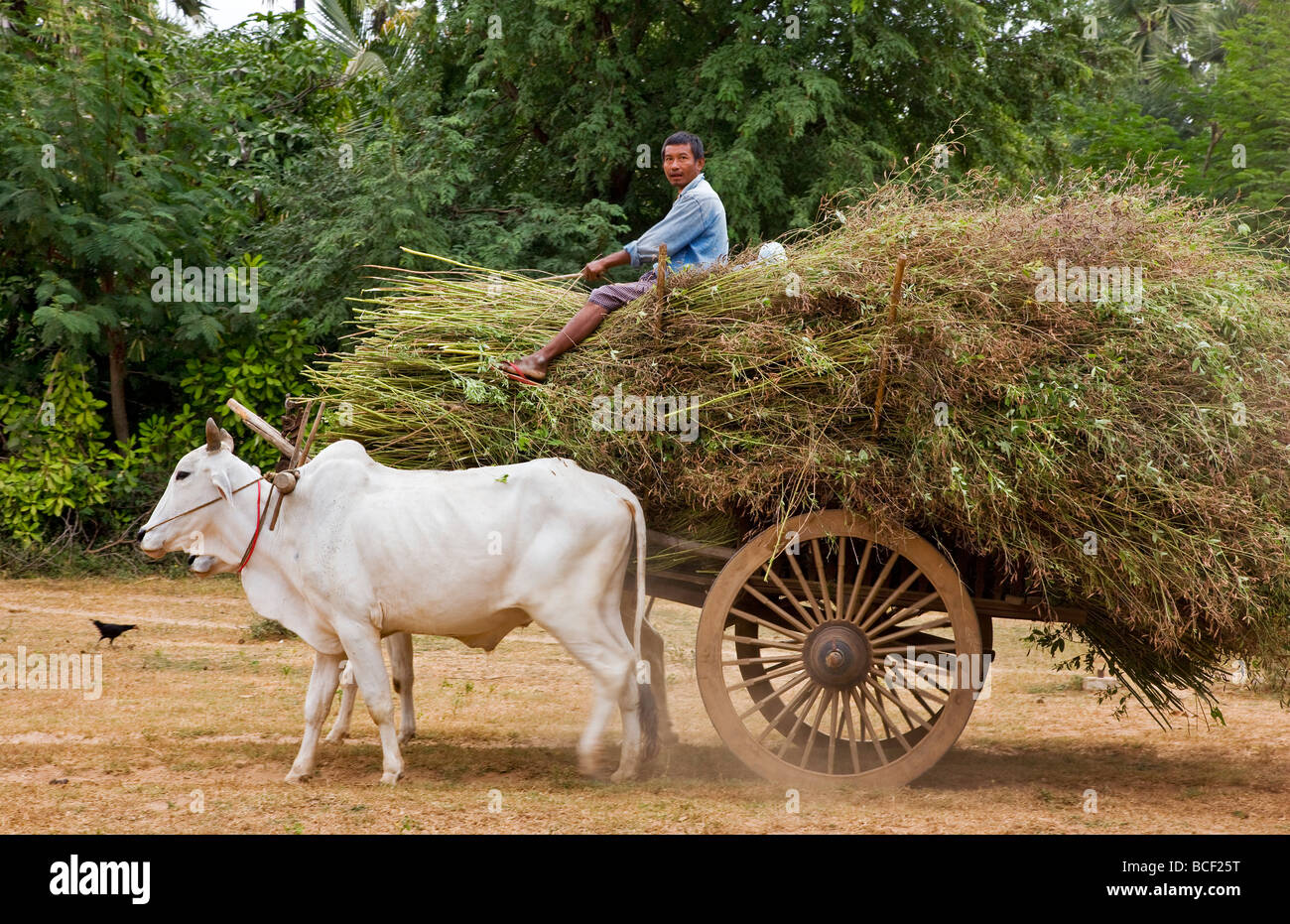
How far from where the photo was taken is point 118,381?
12812mm

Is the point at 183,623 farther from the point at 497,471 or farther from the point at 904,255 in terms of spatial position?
the point at 904,255

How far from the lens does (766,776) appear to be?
5695 millimetres

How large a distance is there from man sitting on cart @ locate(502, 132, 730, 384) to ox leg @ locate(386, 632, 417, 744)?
1761 mm

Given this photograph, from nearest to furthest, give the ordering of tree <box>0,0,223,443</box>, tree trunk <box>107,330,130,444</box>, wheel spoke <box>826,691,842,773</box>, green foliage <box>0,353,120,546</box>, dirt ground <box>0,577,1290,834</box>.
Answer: dirt ground <box>0,577,1290,834</box> → wheel spoke <box>826,691,842,773</box> → tree <box>0,0,223,443</box> → green foliage <box>0,353,120,546</box> → tree trunk <box>107,330,130,444</box>

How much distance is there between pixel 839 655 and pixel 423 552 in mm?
1957

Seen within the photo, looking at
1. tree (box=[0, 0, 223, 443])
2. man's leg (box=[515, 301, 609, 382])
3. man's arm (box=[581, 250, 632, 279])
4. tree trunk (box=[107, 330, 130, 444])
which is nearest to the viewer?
man's leg (box=[515, 301, 609, 382])

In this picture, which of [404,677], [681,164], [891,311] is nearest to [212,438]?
[404,677]

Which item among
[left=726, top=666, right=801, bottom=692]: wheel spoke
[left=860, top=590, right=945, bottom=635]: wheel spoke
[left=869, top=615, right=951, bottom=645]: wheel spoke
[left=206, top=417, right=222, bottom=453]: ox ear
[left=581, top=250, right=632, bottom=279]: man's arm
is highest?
[left=581, top=250, right=632, bottom=279]: man's arm

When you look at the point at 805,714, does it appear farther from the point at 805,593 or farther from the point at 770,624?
the point at 805,593

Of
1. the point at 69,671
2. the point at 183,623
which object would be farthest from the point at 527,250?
the point at 69,671

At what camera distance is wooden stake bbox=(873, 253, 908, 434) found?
5.26 meters

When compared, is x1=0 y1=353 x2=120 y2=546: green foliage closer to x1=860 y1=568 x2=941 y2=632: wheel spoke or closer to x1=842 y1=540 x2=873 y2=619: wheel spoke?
x1=842 y1=540 x2=873 y2=619: wheel spoke

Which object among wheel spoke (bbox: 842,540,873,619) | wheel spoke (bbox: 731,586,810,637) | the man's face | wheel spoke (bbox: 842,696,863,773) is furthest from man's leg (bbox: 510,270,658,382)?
wheel spoke (bbox: 842,696,863,773)

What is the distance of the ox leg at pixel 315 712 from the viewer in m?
5.71
